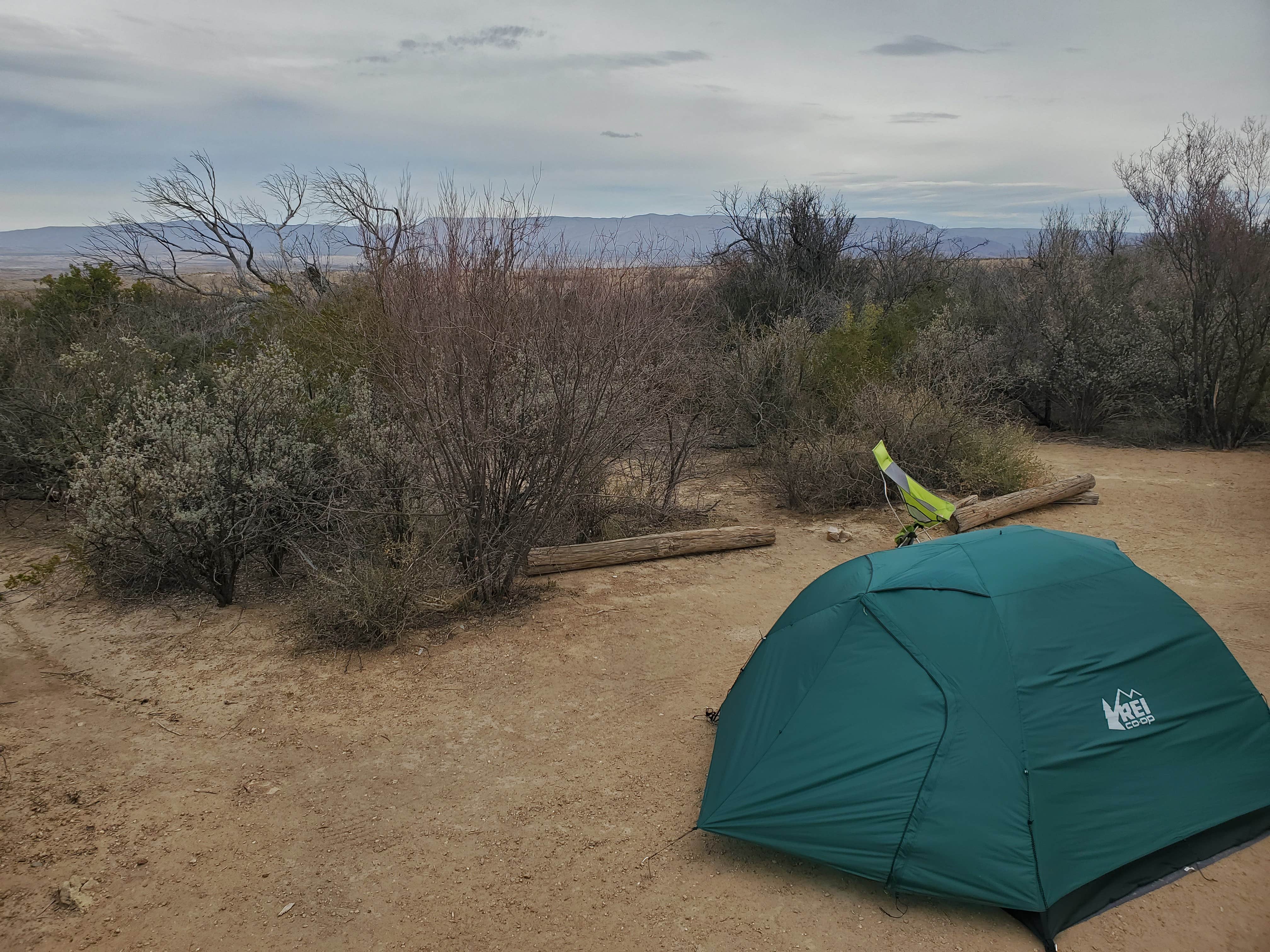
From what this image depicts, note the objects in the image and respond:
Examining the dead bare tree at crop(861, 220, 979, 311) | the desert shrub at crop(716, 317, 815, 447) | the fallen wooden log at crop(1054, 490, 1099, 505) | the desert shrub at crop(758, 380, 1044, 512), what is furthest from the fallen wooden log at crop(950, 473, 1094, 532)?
the dead bare tree at crop(861, 220, 979, 311)

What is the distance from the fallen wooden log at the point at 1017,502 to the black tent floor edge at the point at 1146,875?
475 centimetres

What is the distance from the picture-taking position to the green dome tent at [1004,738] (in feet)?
11.1

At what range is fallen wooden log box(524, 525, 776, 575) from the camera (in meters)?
7.73

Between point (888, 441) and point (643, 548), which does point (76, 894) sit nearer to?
point (643, 548)

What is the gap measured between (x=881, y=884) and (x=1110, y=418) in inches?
535

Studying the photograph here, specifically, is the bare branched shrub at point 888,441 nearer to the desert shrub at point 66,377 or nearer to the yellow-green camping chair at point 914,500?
the yellow-green camping chair at point 914,500

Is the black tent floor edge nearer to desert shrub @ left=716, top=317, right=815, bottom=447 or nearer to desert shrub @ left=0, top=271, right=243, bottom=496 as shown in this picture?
desert shrub @ left=0, top=271, right=243, bottom=496

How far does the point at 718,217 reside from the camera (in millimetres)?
20125

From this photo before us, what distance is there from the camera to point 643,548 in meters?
8.12

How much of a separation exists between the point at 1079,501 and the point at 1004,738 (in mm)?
7412

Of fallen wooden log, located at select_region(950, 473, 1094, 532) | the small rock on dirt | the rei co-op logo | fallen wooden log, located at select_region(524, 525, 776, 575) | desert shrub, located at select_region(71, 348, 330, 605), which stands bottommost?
the small rock on dirt

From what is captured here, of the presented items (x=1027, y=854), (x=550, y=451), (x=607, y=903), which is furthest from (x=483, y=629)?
(x=1027, y=854)

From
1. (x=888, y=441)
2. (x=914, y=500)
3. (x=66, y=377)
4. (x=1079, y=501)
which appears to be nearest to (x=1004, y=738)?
(x=914, y=500)

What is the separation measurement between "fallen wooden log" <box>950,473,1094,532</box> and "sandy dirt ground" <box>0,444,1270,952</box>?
172 cm
